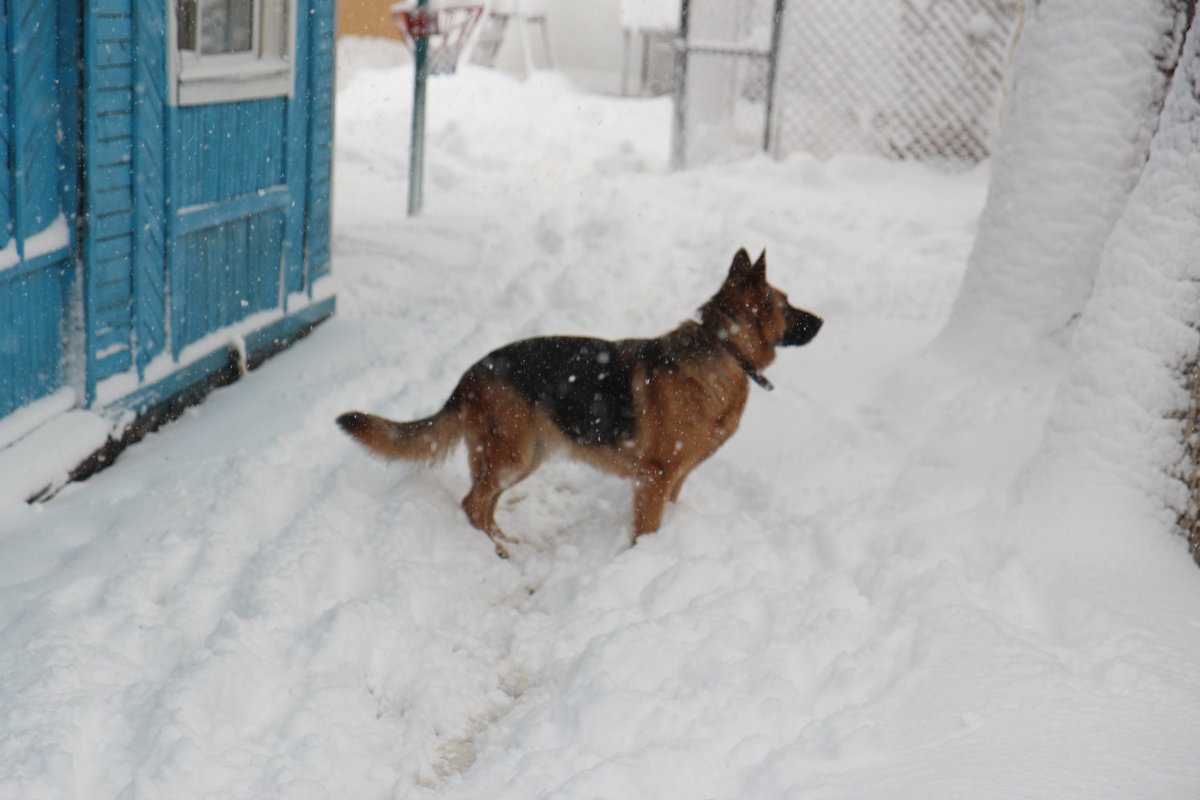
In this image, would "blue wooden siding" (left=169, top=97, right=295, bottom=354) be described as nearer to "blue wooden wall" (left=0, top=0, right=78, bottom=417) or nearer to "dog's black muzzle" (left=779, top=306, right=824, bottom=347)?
"blue wooden wall" (left=0, top=0, right=78, bottom=417)

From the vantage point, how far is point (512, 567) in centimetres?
454

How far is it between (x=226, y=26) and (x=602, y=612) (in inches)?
158

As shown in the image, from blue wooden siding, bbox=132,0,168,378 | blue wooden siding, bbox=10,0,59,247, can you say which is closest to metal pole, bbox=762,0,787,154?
blue wooden siding, bbox=132,0,168,378

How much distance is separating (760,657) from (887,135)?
35.0 ft

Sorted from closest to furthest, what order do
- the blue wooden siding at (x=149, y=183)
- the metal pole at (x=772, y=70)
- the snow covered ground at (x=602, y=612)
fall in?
1. the snow covered ground at (x=602, y=612)
2. the blue wooden siding at (x=149, y=183)
3. the metal pole at (x=772, y=70)

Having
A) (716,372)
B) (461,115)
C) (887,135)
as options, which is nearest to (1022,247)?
(716,372)

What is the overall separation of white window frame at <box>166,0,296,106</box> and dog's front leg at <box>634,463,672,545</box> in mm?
2780

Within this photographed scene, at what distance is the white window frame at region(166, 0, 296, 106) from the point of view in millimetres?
5445

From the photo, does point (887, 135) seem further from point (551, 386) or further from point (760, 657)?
point (760, 657)

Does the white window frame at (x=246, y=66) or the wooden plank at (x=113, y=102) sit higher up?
the white window frame at (x=246, y=66)

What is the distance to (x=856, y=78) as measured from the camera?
13352mm

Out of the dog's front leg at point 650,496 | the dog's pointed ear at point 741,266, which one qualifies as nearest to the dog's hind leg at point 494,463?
the dog's front leg at point 650,496

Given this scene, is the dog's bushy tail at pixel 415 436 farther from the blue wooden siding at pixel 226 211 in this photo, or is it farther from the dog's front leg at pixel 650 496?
the blue wooden siding at pixel 226 211

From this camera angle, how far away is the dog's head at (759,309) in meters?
4.55
